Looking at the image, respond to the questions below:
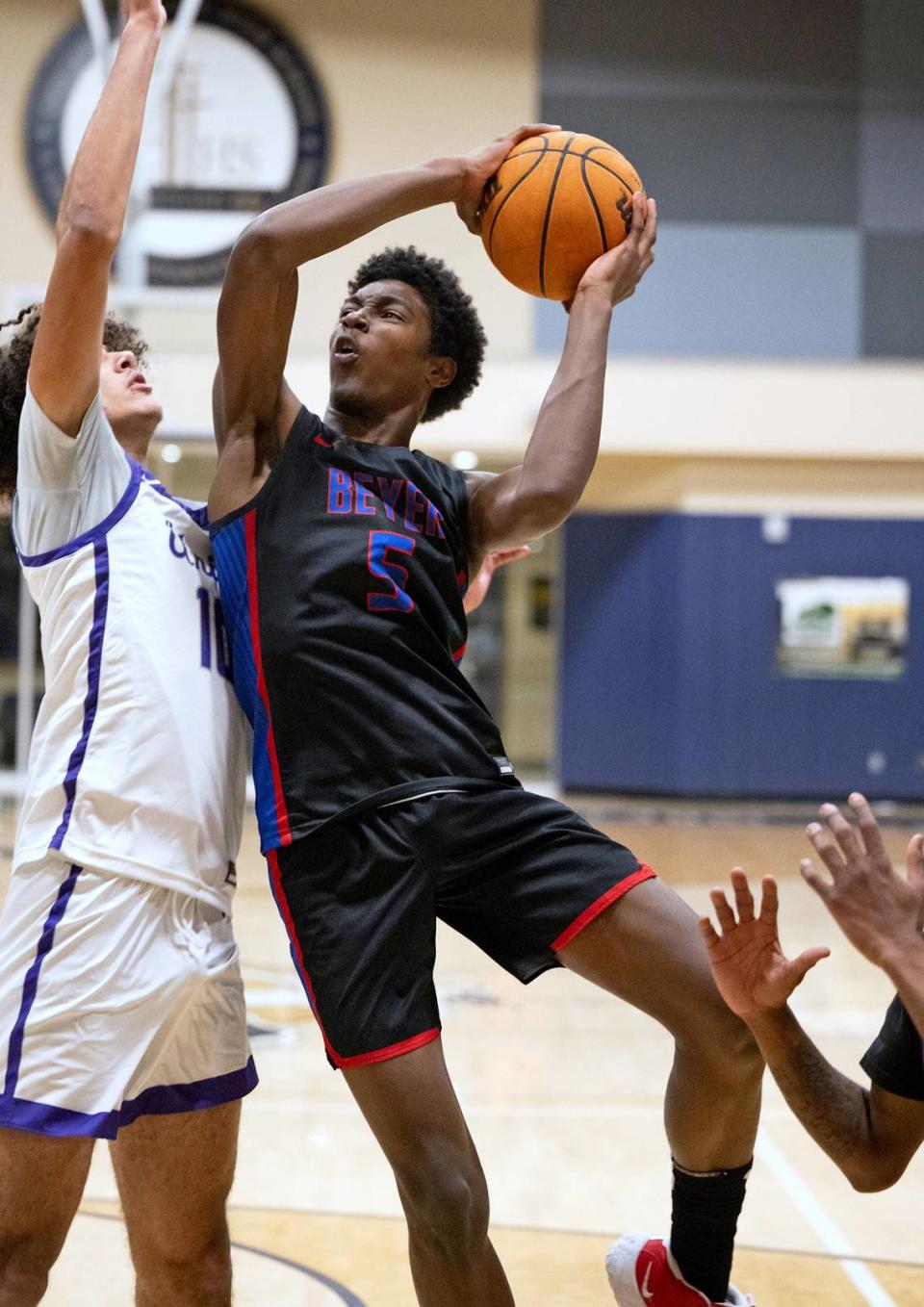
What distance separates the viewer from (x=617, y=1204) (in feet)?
14.0

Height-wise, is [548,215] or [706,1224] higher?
[548,215]

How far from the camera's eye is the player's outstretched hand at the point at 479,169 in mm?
3143

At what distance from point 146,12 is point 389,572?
1081mm

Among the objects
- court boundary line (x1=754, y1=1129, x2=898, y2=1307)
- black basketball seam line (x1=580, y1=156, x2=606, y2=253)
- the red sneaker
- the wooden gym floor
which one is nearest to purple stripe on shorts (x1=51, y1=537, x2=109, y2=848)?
black basketball seam line (x1=580, y1=156, x2=606, y2=253)

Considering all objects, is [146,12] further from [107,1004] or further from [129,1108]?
[129,1108]

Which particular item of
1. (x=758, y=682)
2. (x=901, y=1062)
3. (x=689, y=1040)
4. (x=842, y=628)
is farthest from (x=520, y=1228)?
(x=842, y=628)

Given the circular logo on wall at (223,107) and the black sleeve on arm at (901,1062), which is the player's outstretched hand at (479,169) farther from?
the circular logo on wall at (223,107)

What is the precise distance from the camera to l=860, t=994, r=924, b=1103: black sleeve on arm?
2.61 m

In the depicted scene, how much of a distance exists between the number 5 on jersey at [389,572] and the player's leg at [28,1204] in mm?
1026

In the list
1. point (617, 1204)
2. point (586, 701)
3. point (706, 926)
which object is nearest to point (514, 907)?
point (706, 926)

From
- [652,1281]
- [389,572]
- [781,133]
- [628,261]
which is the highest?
[781,133]

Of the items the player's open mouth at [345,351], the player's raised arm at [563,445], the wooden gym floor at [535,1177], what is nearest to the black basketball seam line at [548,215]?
the player's raised arm at [563,445]

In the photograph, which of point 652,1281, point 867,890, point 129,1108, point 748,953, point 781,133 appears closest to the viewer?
point 867,890

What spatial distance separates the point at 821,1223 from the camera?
13.7 feet
